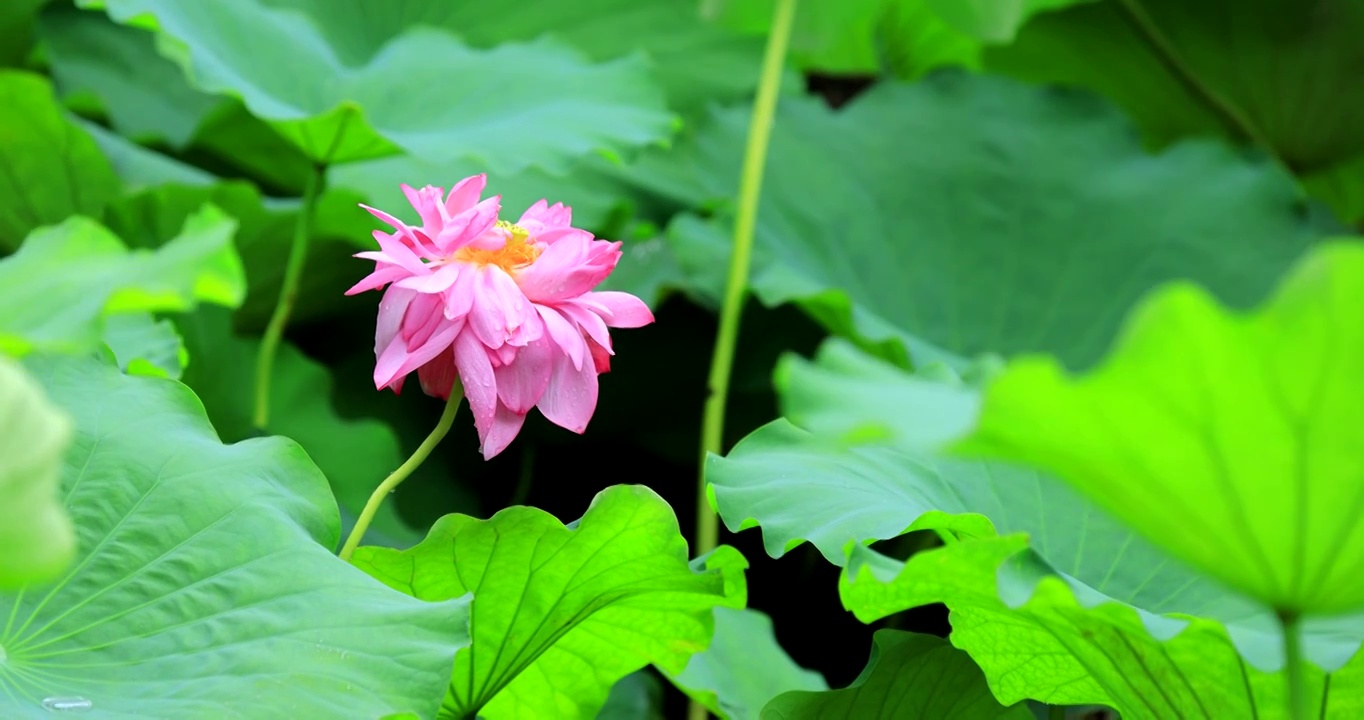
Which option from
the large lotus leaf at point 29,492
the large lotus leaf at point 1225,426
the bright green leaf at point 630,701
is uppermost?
the large lotus leaf at point 29,492

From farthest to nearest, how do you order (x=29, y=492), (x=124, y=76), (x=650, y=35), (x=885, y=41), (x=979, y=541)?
(x=885, y=41)
(x=650, y=35)
(x=124, y=76)
(x=979, y=541)
(x=29, y=492)

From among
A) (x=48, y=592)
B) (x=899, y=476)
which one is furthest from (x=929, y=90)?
(x=48, y=592)

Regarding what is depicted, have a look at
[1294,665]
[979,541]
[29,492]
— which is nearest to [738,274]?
[979,541]

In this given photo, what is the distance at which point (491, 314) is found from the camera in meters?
0.60

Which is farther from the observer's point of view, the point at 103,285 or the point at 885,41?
the point at 885,41

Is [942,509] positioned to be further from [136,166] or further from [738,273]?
[136,166]

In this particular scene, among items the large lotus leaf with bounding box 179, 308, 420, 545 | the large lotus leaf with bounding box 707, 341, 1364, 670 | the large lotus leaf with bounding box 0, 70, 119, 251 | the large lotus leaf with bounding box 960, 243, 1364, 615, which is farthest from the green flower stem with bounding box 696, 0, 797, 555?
the large lotus leaf with bounding box 960, 243, 1364, 615

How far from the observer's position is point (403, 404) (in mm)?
1422

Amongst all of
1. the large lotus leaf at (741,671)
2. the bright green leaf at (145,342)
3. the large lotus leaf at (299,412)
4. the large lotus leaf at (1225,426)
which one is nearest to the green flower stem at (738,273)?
the large lotus leaf at (741,671)

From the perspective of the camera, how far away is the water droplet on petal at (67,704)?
558 millimetres

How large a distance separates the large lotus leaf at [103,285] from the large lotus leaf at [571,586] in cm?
26

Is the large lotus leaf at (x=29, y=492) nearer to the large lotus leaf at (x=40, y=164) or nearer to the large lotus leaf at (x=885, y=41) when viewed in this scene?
the large lotus leaf at (x=40, y=164)

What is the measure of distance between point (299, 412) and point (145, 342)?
1.25 ft

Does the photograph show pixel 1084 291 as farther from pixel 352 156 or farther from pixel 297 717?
pixel 297 717
